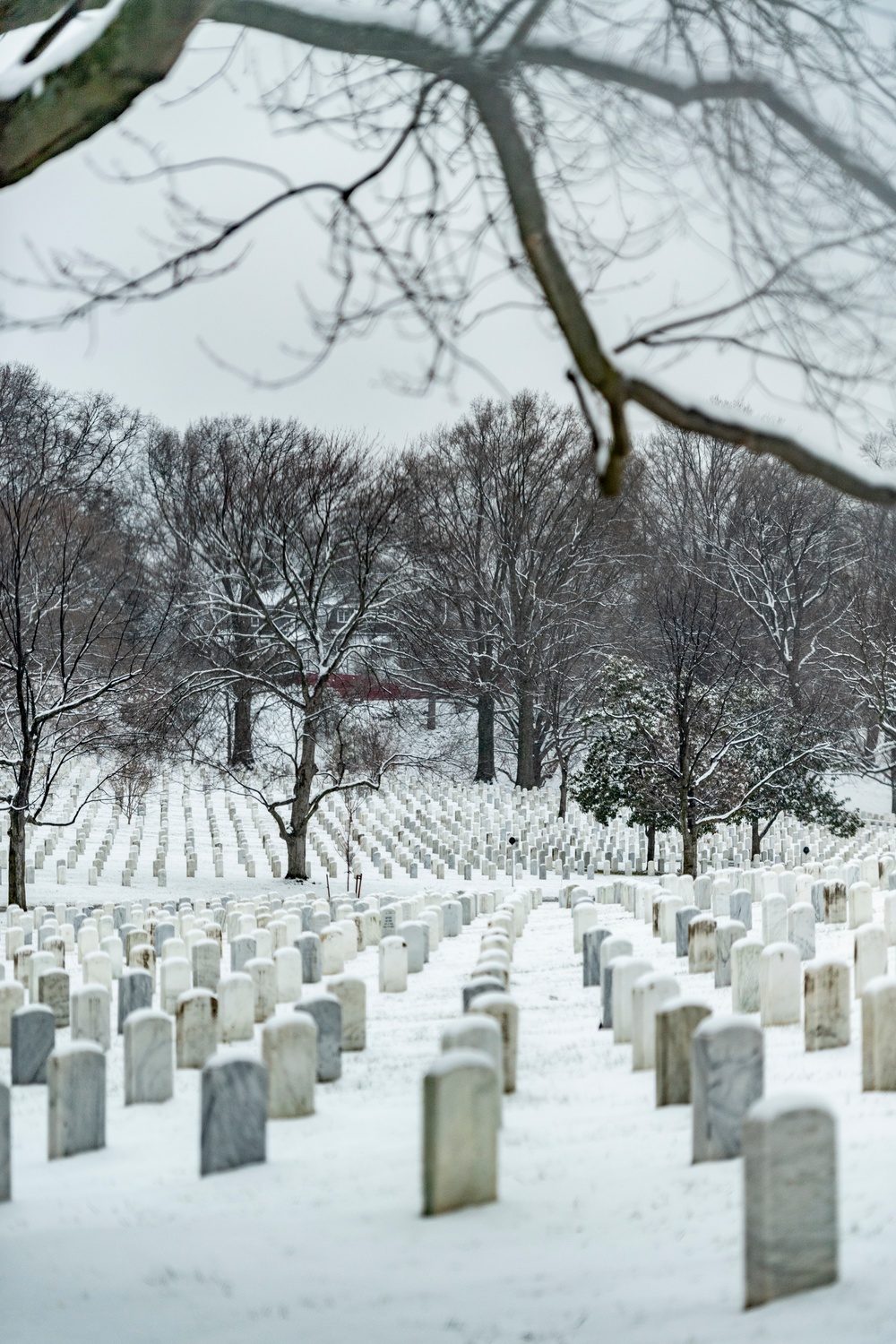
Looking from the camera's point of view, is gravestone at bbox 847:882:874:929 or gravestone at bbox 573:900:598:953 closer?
gravestone at bbox 847:882:874:929

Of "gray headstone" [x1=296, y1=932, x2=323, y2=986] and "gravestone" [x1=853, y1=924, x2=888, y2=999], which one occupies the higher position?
"gravestone" [x1=853, y1=924, x2=888, y2=999]

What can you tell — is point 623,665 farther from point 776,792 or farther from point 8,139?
point 8,139

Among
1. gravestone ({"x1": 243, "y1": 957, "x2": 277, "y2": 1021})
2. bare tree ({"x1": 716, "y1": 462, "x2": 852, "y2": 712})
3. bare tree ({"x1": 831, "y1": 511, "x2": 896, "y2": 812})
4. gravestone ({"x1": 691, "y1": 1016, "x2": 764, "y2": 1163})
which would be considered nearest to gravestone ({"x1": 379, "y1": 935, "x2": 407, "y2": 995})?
gravestone ({"x1": 243, "y1": 957, "x2": 277, "y2": 1021})

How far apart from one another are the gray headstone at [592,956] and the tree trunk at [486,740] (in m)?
24.4

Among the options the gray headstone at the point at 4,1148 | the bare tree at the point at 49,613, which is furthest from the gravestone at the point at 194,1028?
the bare tree at the point at 49,613

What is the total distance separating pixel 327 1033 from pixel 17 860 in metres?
10.9

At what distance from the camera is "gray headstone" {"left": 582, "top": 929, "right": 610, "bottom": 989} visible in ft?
20.4

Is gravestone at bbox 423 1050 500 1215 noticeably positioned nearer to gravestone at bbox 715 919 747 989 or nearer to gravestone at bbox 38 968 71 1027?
gravestone at bbox 715 919 747 989

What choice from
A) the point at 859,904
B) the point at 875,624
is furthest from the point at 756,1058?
the point at 875,624

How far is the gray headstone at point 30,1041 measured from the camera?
437cm

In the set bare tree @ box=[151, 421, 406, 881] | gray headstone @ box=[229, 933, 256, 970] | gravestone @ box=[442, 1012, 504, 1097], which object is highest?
bare tree @ box=[151, 421, 406, 881]

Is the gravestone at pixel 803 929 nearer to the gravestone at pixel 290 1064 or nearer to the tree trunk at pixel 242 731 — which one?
the gravestone at pixel 290 1064

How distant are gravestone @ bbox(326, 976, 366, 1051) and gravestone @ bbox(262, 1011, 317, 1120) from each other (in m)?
1.02

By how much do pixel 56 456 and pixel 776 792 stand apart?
15.3 m
